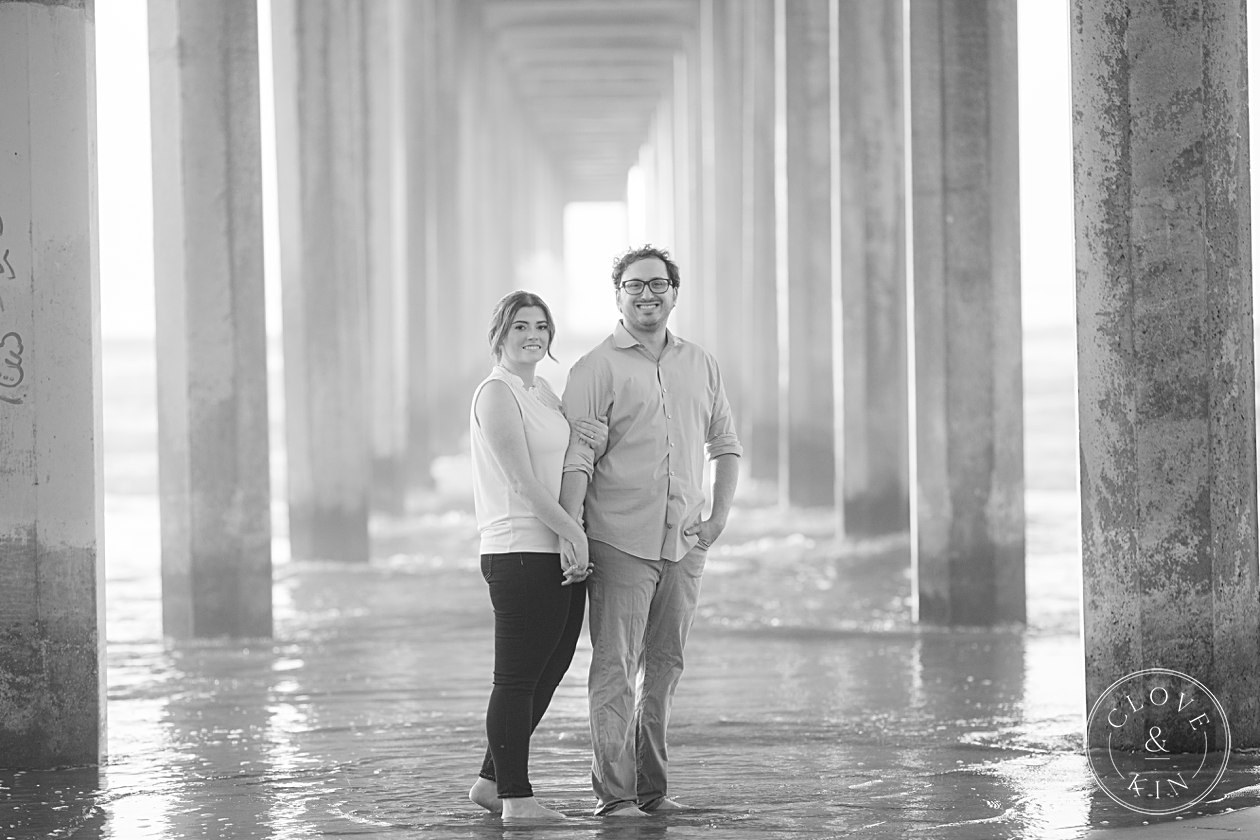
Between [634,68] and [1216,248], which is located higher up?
[634,68]

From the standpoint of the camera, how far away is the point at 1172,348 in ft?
20.0

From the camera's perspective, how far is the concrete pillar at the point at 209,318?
32.1ft

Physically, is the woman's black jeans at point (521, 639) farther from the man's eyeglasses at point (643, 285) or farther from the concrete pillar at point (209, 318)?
the concrete pillar at point (209, 318)

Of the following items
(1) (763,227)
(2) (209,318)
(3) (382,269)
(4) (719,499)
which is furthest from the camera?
(1) (763,227)

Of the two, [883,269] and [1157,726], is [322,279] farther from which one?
[1157,726]

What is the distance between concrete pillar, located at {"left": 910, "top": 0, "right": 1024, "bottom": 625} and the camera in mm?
9812

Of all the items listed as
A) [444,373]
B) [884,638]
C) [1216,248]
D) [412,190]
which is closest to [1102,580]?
[1216,248]

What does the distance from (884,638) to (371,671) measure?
9.64 ft

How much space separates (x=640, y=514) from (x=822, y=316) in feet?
41.1

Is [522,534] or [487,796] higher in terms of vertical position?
[522,534]

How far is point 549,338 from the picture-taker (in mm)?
5262

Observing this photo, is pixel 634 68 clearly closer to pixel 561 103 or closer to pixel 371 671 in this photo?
pixel 561 103

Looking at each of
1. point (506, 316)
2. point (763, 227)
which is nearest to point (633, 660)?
point (506, 316)

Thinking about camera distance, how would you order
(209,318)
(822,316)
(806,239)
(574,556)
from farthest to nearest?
(806,239)
(822,316)
(209,318)
(574,556)
